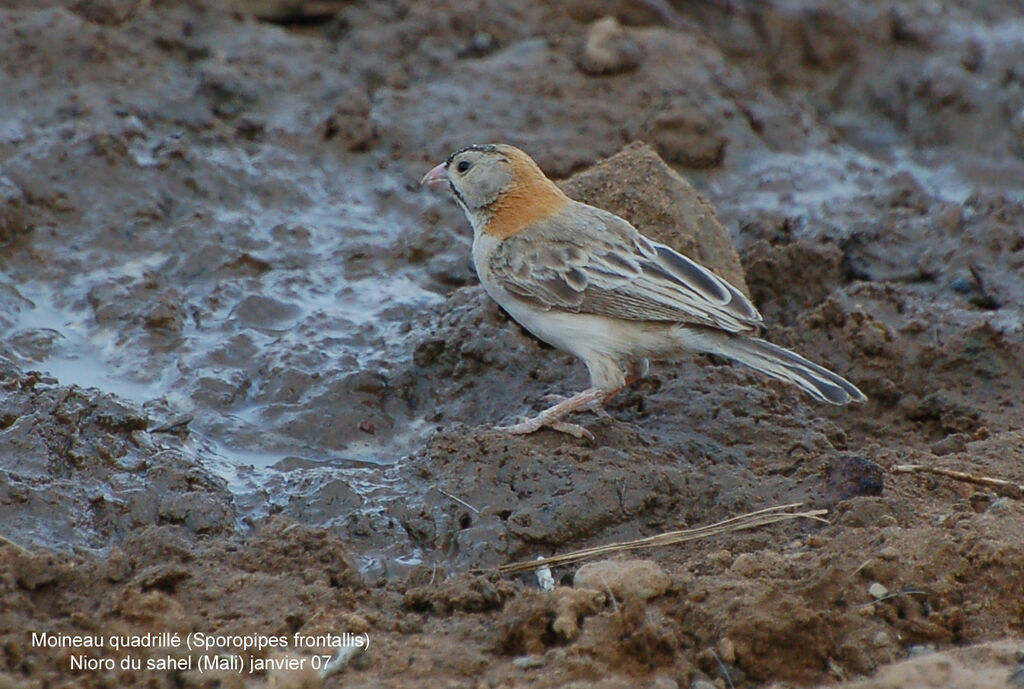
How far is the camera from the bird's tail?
6.69m

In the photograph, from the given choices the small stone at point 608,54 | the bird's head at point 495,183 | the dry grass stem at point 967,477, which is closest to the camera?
the dry grass stem at point 967,477

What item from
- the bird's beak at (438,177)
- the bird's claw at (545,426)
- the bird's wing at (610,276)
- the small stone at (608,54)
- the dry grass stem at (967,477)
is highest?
the small stone at (608,54)

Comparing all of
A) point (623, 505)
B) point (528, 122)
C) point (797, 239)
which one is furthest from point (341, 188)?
point (623, 505)

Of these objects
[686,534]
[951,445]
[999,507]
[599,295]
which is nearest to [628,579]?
[686,534]

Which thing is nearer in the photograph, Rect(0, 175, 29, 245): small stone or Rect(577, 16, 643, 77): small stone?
Rect(0, 175, 29, 245): small stone

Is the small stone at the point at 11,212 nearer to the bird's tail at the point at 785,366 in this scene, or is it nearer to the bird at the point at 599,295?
the bird at the point at 599,295

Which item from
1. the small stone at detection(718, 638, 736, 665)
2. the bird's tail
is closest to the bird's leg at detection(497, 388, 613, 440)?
the bird's tail

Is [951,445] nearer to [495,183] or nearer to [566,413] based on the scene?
[566,413]

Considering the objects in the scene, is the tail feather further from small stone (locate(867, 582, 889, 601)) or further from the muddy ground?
small stone (locate(867, 582, 889, 601))

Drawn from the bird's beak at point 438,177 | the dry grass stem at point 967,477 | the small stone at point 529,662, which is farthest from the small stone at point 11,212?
the dry grass stem at point 967,477

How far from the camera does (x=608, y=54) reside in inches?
449

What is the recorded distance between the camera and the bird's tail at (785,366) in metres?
6.69

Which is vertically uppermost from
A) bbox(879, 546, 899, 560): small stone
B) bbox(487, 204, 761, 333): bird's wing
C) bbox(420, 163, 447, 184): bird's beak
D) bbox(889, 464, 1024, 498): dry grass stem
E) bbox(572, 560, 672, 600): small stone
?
bbox(420, 163, 447, 184): bird's beak

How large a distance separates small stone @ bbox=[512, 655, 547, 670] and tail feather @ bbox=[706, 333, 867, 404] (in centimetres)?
238
